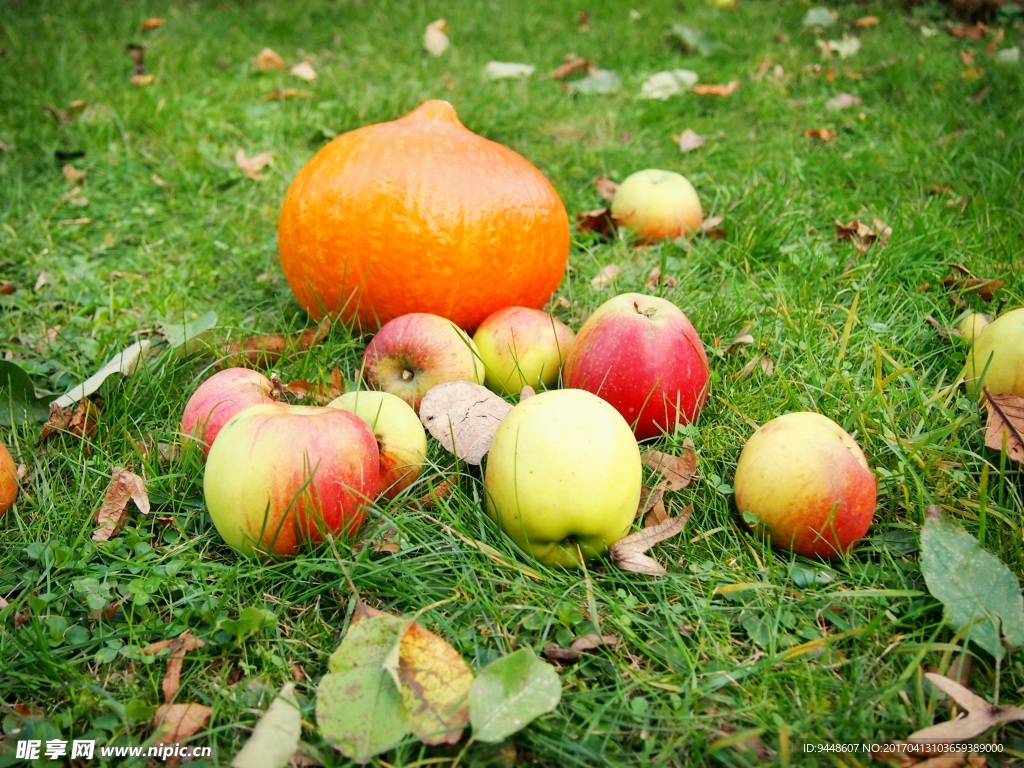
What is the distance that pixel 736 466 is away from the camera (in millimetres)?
1987

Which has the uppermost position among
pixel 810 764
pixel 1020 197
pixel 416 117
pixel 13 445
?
pixel 416 117

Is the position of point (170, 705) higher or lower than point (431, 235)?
lower

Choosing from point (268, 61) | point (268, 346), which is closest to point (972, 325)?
point (268, 346)

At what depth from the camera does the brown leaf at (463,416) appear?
1.97 m

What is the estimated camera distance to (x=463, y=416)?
6.66ft

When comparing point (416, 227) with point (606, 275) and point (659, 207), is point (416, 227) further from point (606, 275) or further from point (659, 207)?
point (659, 207)

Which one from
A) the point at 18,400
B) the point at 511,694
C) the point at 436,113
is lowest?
the point at 18,400

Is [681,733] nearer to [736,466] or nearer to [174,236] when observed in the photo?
[736,466]

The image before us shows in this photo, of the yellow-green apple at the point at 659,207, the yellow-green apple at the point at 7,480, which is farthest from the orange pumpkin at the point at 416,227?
the yellow-green apple at the point at 7,480

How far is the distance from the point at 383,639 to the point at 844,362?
1718mm

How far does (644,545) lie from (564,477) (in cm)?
31

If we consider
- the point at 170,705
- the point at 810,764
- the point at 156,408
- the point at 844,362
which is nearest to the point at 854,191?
the point at 844,362

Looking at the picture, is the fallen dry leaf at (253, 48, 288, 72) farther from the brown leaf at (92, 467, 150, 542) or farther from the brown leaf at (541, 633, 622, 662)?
the brown leaf at (541, 633, 622, 662)

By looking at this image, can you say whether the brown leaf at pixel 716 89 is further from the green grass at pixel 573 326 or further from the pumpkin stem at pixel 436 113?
the pumpkin stem at pixel 436 113
